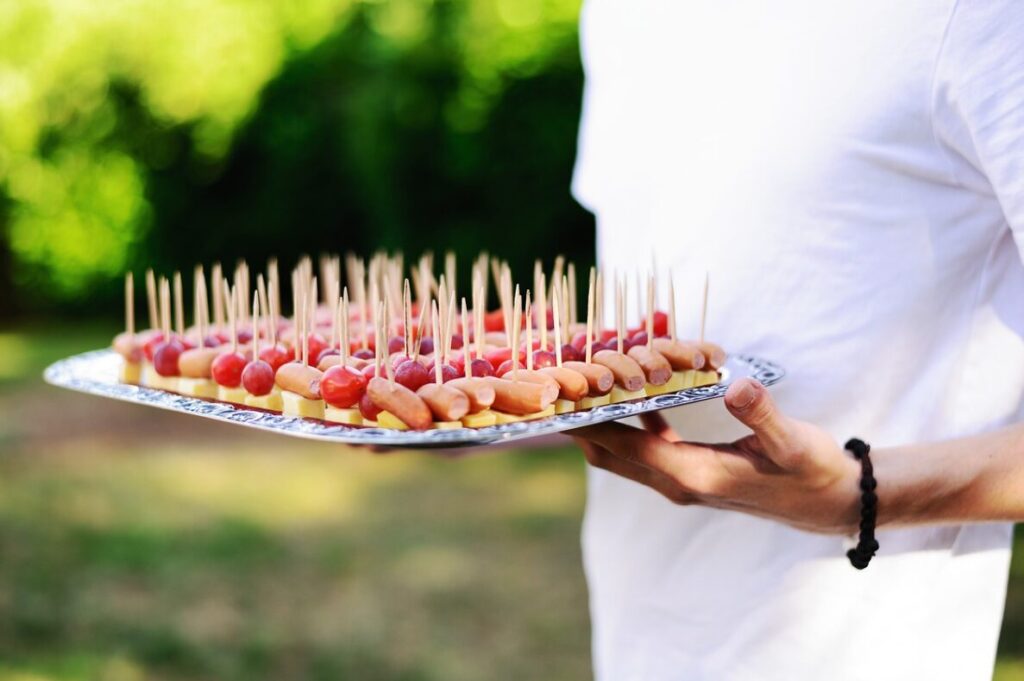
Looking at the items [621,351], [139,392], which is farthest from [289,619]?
[621,351]

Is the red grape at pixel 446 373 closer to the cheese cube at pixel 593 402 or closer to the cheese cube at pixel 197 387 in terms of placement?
the cheese cube at pixel 593 402

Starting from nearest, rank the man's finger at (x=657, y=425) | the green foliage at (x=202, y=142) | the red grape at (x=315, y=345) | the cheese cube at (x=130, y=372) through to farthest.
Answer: the man's finger at (x=657, y=425) → the red grape at (x=315, y=345) → the cheese cube at (x=130, y=372) → the green foliage at (x=202, y=142)

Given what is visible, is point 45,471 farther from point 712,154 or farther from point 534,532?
point 712,154

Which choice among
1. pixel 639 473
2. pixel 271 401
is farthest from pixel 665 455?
pixel 271 401

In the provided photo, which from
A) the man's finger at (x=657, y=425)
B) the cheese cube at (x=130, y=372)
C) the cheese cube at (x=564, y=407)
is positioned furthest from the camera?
the cheese cube at (x=130, y=372)

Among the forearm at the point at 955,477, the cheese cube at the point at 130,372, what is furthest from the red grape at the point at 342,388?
the forearm at the point at 955,477

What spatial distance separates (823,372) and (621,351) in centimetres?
32

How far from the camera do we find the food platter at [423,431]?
55.8 inches

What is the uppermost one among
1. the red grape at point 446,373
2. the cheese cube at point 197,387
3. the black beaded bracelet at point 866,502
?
the red grape at point 446,373

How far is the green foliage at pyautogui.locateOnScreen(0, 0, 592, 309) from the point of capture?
25.6 ft

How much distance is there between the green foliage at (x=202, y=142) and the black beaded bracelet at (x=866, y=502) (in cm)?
610

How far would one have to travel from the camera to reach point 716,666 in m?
1.85

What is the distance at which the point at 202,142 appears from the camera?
9.35 m


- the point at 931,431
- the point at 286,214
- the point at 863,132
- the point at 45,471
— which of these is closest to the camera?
the point at 863,132
